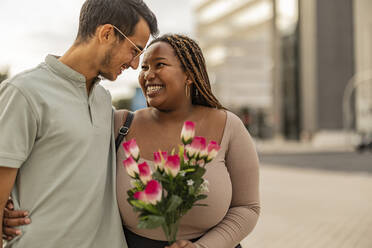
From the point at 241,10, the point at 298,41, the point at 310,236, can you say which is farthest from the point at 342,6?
the point at 310,236

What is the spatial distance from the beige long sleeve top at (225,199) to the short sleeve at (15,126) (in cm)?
51

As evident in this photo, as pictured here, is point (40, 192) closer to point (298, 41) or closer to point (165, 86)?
point (165, 86)

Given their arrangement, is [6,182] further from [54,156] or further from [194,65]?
[194,65]

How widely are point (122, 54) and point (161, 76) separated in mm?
226

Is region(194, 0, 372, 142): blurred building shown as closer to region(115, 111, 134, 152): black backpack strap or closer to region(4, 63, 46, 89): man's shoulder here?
region(115, 111, 134, 152): black backpack strap

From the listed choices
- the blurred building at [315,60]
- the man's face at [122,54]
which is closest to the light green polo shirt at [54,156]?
the man's face at [122,54]

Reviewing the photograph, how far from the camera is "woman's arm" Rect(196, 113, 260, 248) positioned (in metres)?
2.04

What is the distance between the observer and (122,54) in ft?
6.18

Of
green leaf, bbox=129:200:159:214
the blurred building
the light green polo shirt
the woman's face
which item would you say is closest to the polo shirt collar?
the light green polo shirt

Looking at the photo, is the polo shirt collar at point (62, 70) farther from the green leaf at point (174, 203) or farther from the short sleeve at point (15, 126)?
the green leaf at point (174, 203)

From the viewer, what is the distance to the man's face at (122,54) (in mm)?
1879

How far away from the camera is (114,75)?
1.90 metres

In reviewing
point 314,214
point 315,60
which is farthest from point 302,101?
point 314,214

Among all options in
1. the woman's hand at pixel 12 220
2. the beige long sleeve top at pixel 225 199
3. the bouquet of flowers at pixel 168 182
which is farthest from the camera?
the beige long sleeve top at pixel 225 199
